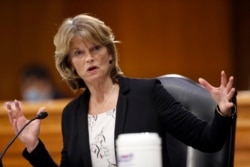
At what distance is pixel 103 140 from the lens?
7.22 ft

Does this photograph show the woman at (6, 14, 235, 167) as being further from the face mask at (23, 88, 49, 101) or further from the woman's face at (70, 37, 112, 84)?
the face mask at (23, 88, 49, 101)

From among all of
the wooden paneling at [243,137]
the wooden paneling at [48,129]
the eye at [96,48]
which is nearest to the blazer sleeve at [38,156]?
the eye at [96,48]

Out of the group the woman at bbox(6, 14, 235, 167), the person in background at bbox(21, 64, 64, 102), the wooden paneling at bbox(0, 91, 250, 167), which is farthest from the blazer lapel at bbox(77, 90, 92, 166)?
the person in background at bbox(21, 64, 64, 102)

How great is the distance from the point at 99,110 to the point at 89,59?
229mm

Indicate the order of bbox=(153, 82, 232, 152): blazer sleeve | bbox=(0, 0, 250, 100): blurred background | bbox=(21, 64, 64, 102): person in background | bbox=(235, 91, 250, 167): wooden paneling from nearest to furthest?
bbox=(153, 82, 232, 152): blazer sleeve, bbox=(235, 91, 250, 167): wooden paneling, bbox=(21, 64, 64, 102): person in background, bbox=(0, 0, 250, 100): blurred background

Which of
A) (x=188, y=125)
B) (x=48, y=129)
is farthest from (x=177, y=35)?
(x=188, y=125)

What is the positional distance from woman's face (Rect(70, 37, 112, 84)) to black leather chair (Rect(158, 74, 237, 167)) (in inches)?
8.9

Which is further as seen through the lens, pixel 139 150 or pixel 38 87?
pixel 38 87

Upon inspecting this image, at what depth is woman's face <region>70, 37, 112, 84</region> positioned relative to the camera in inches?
86.6

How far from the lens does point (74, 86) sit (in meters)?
2.38

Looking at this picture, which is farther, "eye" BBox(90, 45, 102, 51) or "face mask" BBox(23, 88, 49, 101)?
"face mask" BBox(23, 88, 49, 101)

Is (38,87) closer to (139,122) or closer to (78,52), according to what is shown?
(78,52)

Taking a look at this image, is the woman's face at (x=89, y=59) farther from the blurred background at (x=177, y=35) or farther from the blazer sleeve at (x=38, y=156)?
the blurred background at (x=177, y=35)

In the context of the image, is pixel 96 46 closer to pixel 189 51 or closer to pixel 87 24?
pixel 87 24
